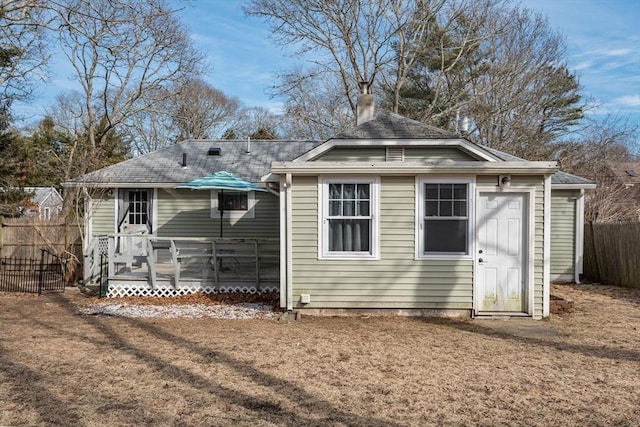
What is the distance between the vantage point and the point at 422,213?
823 centimetres

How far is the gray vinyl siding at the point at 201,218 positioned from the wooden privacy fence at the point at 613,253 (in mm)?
9354

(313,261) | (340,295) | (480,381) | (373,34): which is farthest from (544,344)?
(373,34)

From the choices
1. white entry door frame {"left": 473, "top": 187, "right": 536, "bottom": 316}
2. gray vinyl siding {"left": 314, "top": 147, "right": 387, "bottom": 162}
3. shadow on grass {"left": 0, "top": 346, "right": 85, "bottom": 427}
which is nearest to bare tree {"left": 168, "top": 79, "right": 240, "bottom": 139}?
gray vinyl siding {"left": 314, "top": 147, "right": 387, "bottom": 162}

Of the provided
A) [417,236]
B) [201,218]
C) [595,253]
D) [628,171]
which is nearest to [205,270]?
[201,218]

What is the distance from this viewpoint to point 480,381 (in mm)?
5039

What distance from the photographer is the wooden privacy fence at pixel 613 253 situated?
481 inches

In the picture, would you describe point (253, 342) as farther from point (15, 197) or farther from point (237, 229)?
point (15, 197)

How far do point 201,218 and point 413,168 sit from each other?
25.1 feet

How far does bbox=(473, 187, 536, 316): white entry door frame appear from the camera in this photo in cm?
816

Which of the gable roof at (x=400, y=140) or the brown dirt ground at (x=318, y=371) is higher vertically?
the gable roof at (x=400, y=140)

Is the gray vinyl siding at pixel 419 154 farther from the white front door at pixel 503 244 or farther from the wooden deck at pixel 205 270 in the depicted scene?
the wooden deck at pixel 205 270

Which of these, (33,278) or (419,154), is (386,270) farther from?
(33,278)

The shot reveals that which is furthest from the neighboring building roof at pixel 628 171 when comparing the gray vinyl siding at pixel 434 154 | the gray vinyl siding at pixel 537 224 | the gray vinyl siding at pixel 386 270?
the gray vinyl siding at pixel 386 270

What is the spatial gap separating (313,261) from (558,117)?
21.2m
